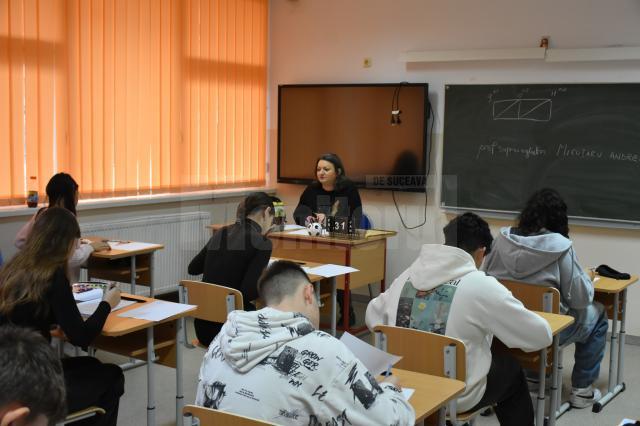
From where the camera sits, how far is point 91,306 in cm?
337

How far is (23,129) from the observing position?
209 inches

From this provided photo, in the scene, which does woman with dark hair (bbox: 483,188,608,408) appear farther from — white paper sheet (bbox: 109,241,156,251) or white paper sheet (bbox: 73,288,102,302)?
white paper sheet (bbox: 109,241,156,251)

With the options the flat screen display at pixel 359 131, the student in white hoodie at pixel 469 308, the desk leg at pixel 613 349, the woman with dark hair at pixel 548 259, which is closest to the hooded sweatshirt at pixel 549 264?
the woman with dark hair at pixel 548 259

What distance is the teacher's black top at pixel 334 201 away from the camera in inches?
237

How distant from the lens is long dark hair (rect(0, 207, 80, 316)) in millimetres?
2885

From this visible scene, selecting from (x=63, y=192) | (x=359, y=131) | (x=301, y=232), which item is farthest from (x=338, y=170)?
(x=63, y=192)

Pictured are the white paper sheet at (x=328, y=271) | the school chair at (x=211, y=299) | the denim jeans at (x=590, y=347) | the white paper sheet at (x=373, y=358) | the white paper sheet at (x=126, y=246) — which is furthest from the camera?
the white paper sheet at (x=126, y=246)

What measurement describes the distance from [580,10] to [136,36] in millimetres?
3642

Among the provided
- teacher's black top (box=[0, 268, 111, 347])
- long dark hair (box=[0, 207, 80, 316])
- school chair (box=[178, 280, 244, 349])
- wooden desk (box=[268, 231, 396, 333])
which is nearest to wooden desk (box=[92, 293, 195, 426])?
school chair (box=[178, 280, 244, 349])

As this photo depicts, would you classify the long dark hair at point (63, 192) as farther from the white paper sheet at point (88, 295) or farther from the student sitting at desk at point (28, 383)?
the student sitting at desk at point (28, 383)

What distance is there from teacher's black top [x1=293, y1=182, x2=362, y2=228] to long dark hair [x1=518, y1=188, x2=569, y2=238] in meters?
2.00

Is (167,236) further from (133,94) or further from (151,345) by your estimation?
(151,345)

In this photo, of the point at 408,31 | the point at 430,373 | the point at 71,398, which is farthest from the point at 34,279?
the point at 408,31

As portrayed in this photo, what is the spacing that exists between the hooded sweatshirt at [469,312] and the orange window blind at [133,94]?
348 cm
